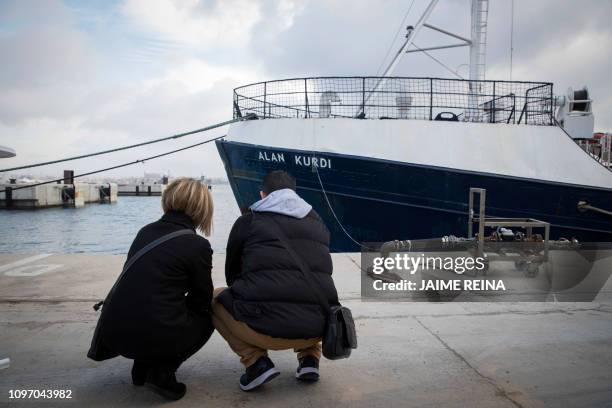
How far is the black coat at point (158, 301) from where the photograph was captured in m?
2.27

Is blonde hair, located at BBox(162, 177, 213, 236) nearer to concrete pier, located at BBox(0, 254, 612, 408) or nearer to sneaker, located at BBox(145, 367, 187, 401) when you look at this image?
sneaker, located at BBox(145, 367, 187, 401)

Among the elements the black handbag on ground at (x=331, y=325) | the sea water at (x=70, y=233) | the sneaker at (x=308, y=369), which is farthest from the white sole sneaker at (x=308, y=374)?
the sea water at (x=70, y=233)

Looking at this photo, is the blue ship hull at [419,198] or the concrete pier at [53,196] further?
the concrete pier at [53,196]

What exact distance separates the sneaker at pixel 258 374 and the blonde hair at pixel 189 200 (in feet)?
2.61

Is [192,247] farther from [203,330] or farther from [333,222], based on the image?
[333,222]

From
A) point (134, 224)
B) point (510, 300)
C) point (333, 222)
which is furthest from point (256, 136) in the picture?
point (134, 224)

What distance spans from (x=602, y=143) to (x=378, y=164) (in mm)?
8027

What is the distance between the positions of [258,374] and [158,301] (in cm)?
68

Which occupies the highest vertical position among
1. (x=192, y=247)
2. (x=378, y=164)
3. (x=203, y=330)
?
(x=378, y=164)

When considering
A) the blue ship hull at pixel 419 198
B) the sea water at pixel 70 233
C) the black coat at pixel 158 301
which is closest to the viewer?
the black coat at pixel 158 301

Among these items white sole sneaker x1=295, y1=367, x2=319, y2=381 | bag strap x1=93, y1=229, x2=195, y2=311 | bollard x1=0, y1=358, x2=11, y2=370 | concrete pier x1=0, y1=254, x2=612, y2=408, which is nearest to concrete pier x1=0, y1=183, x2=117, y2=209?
concrete pier x1=0, y1=254, x2=612, y2=408

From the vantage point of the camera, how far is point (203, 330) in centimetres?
250

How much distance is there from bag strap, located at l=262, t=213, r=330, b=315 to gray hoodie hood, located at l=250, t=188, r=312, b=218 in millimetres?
110

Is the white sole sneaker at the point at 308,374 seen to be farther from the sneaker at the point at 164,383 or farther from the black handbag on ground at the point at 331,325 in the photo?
the sneaker at the point at 164,383
